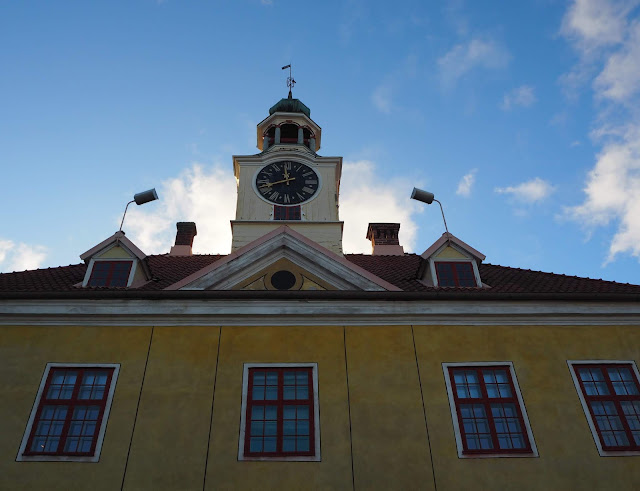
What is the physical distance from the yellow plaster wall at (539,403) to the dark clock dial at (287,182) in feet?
29.8

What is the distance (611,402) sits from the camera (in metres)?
12.1

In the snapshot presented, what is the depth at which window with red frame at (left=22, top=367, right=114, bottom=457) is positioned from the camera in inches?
439

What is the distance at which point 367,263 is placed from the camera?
1881cm

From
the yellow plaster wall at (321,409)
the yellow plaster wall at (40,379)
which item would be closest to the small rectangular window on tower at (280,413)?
the yellow plaster wall at (321,409)

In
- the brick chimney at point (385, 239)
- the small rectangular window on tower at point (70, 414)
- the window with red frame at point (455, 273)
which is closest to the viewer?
the small rectangular window on tower at point (70, 414)

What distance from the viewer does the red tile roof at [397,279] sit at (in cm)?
1433

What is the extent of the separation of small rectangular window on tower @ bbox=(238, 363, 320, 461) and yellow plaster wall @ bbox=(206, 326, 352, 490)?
0.44ft

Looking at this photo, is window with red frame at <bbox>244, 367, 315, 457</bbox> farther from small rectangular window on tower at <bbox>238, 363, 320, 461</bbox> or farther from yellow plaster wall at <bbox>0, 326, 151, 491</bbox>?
yellow plaster wall at <bbox>0, 326, 151, 491</bbox>

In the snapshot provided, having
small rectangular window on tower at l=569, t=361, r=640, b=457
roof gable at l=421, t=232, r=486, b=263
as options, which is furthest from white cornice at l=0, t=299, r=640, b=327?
roof gable at l=421, t=232, r=486, b=263

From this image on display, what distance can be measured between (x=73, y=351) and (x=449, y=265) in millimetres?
9785

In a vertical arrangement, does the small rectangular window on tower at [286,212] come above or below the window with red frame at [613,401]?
above

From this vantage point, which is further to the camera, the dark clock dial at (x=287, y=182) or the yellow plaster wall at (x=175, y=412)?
the dark clock dial at (x=287, y=182)

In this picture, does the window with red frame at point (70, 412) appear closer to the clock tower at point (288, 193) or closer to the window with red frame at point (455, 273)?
the clock tower at point (288, 193)

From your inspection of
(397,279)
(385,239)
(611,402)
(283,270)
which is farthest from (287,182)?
(611,402)
